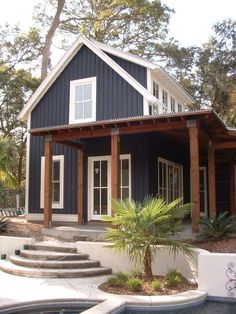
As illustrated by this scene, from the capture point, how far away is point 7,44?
2995cm

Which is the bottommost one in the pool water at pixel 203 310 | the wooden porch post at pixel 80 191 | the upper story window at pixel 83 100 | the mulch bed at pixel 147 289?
the pool water at pixel 203 310

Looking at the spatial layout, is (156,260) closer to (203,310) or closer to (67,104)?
(203,310)

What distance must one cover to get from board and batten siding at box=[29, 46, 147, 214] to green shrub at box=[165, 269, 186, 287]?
685 cm

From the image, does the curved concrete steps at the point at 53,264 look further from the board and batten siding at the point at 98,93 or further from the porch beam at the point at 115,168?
the board and batten siding at the point at 98,93

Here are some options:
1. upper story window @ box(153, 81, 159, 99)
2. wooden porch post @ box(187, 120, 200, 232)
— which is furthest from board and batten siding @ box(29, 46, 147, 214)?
wooden porch post @ box(187, 120, 200, 232)

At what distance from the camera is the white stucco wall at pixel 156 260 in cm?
922

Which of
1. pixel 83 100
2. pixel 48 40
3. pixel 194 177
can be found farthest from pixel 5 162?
pixel 48 40

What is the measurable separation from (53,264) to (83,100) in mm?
7637

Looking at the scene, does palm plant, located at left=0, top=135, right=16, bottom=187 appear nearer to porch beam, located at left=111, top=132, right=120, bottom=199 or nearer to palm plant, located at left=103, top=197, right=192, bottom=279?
porch beam, located at left=111, top=132, right=120, bottom=199

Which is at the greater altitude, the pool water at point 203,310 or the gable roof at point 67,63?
the gable roof at point 67,63

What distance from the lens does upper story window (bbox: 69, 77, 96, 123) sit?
1552 centimetres

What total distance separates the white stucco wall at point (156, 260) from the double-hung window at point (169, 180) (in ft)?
16.7

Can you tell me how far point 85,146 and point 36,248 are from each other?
5.01 meters

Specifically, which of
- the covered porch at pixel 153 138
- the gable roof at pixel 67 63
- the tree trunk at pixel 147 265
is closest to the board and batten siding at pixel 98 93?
the gable roof at pixel 67 63
